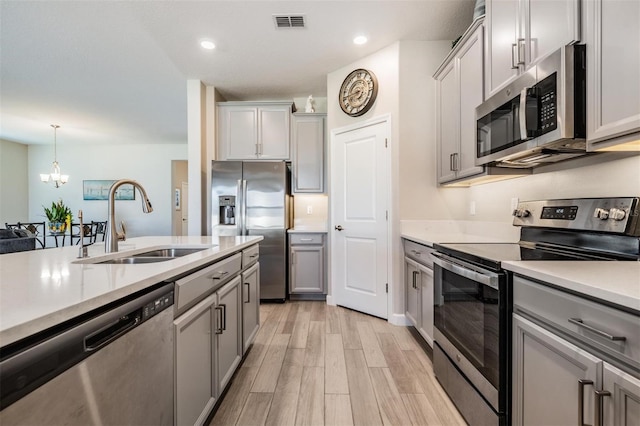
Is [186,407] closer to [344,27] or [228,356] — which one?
[228,356]

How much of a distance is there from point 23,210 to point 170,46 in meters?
7.00

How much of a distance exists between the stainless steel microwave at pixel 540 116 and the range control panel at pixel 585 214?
0.26 metres

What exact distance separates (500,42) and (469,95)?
15.6 inches

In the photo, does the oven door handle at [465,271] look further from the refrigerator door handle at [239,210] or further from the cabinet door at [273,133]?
the cabinet door at [273,133]

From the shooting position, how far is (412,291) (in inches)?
97.1

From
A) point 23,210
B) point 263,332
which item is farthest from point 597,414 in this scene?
point 23,210

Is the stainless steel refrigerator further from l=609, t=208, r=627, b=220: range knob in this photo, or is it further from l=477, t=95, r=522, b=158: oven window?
l=609, t=208, r=627, b=220: range knob

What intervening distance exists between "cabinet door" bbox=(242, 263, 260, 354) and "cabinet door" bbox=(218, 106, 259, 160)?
2.02 meters

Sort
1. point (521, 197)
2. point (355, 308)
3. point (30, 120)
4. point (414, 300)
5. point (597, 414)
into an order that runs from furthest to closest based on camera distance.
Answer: point (30, 120), point (355, 308), point (414, 300), point (521, 197), point (597, 414)

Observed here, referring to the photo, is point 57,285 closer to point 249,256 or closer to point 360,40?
point 249,256

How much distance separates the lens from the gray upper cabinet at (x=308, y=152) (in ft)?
12.2

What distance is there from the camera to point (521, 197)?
6.49ft

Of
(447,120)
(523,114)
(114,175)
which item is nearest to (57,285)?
(523,114)

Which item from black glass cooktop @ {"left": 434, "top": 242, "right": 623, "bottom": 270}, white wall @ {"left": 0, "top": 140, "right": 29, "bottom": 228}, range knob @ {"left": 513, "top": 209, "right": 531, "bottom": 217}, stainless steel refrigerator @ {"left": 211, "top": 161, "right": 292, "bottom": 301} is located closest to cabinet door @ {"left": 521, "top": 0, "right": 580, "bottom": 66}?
range knob @ {"left": 513, "top": 209, "right": 531, "bottom": 217}
